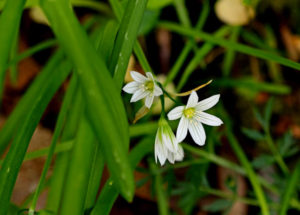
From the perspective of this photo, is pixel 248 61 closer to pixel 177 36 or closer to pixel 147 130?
pixel 177 36

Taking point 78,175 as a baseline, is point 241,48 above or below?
below

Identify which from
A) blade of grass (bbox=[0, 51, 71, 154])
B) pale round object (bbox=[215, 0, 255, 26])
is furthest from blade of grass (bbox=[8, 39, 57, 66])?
pale round object (bbox=[215, 0, 255, 26])

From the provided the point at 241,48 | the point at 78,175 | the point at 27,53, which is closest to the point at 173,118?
the point at 78,175

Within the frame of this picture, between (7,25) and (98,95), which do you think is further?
(7,25)

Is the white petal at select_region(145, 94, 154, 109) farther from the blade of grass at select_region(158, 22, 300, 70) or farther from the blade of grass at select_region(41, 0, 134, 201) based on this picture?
the blade of grass at select_region(158, 22, 300, 70)

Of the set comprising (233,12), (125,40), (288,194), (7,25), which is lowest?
(288,194)

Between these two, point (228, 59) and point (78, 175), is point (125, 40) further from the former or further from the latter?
point (228, 59)

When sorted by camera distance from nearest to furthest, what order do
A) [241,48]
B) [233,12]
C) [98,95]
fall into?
[98,95]
[241,48]
[233,12]

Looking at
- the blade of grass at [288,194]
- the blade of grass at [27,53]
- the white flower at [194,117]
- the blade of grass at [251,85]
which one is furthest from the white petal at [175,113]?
the blade of grass at [251,85]

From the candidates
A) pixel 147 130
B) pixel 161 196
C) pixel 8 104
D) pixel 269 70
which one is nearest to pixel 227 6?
pixel 269 70
